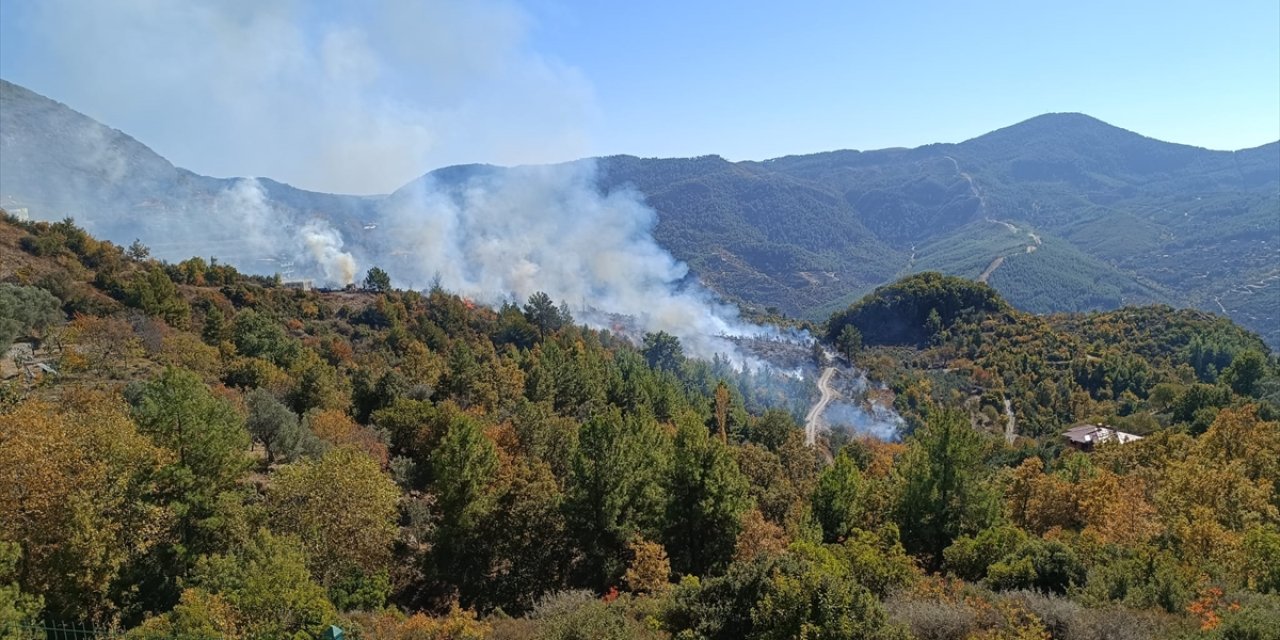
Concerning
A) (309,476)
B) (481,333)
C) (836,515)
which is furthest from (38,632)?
(481,333)

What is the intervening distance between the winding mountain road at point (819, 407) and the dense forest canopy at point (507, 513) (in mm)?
19315

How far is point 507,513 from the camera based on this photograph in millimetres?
26672

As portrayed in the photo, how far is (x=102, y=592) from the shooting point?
57.9 feet

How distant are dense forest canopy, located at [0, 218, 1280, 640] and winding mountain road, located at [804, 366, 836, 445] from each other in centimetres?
1931

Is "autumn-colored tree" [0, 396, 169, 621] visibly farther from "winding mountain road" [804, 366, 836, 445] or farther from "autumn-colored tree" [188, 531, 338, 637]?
"winding mountain road" [804, 366, 836, 445]

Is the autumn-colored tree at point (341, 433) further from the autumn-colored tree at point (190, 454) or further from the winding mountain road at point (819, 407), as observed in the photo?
the winding mountain road at point (819, 407)

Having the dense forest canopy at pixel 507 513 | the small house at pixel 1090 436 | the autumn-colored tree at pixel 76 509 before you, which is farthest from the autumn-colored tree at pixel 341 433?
the small house at pixel 1090 436

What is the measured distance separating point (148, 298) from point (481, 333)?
124ft

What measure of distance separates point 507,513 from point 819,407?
2877 inches

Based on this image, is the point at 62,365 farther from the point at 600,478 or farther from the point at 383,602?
the point at 600,478

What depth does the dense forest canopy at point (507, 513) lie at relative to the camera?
15039 mm

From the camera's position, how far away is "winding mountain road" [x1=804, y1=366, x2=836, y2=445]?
79000 mm

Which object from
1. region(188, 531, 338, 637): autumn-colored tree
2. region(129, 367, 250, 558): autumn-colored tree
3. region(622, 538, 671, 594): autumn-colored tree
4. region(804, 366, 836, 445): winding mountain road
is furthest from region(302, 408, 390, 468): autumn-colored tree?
region(804, 366, 836, 445): winding mountain road

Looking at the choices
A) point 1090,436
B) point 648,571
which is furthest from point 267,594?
point 1090,436
